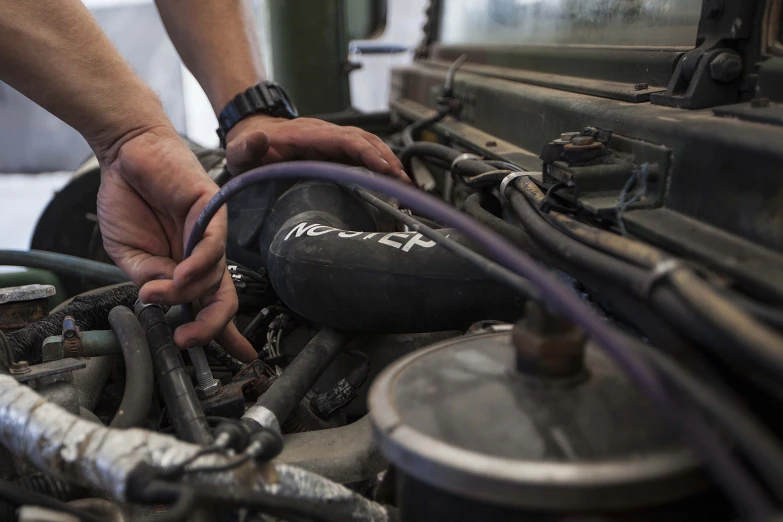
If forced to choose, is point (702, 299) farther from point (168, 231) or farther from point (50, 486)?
point (168, 231)

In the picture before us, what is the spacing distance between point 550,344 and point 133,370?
452mm

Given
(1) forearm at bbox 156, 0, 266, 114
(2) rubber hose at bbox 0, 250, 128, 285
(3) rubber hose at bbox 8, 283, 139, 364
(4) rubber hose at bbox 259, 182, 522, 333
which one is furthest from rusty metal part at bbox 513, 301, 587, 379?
(1) forearm at bbox 156, 0, 266, 114

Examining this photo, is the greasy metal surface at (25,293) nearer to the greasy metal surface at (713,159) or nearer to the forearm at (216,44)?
the forearm at (216,44)

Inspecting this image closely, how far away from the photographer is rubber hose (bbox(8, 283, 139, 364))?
758mm

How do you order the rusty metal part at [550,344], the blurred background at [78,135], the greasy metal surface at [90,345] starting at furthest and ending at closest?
the blurred background at [78,135], the greasy metal surface at [90,345], the rusty metal part at [550,344]

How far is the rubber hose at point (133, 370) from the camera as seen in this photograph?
63cm

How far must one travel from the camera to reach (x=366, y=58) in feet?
13.3

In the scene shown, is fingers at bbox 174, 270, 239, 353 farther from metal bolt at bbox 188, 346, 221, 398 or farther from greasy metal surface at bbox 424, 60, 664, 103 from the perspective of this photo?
greasy metal surface at bbox 424, 60, 664, 103

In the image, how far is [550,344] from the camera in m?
0.44

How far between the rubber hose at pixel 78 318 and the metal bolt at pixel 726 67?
740 millimetres

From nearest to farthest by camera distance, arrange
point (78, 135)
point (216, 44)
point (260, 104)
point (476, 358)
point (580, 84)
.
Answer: point (476, 358)
point (580, 84)
point (260, 104)
point (216, 44)
point (78, 135)

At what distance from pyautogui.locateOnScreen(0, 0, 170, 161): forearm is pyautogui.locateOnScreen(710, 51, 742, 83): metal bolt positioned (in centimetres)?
71

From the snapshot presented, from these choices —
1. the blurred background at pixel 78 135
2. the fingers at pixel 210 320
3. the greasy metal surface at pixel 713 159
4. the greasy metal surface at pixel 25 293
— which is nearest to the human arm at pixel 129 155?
the fingers at pixel 210 320

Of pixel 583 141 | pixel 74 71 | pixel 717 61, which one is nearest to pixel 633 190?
pixel 583 141
